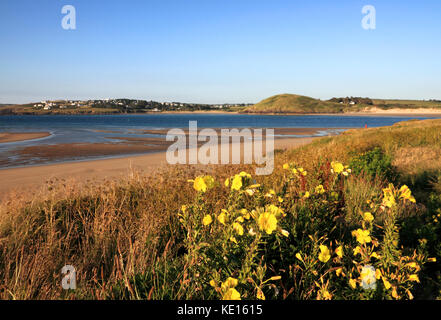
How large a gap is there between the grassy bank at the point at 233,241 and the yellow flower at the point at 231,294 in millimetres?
10

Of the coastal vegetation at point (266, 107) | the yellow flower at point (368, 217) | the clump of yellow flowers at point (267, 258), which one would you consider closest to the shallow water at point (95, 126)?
the clump of yellow flowers at point (267, 258)

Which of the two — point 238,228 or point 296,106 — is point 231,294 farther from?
point 296,106

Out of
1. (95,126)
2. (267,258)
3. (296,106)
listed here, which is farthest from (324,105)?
(267,258)

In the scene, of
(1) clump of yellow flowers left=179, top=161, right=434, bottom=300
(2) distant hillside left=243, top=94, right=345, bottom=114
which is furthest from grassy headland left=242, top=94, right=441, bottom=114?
(1) clump of yellow flowers left=179, top=161, right=434, bottom=300

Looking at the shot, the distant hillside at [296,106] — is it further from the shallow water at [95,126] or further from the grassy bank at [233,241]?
the grassy bank at [233,241]

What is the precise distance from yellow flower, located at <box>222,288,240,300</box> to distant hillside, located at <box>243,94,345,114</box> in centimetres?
17067

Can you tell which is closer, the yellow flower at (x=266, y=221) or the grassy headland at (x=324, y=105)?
the yellow flower at (x=266, y=221)

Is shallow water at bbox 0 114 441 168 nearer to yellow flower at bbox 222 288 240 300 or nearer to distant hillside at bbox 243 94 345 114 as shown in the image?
yellow flower at bbox 222 288 240 300

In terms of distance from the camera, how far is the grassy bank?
81.4 inches

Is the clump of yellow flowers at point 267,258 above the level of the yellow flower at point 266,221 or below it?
below

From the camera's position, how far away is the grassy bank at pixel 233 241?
207 cm
